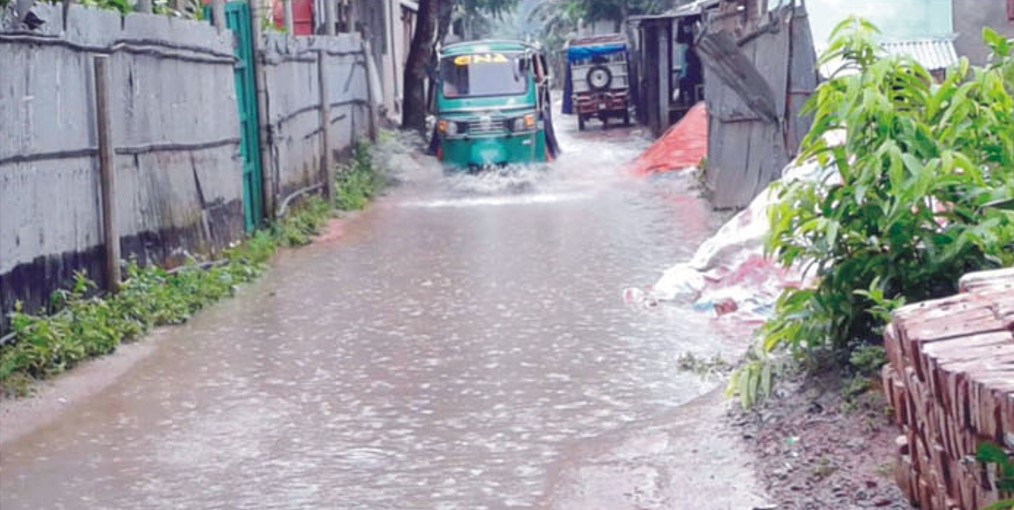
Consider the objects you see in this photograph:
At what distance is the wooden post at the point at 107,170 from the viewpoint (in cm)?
1003

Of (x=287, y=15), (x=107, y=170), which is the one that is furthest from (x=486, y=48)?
(x=107, y=170)

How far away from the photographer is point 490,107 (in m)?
23.7

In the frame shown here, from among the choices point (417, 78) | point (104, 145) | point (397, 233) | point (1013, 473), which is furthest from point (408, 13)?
point (1013, 473)

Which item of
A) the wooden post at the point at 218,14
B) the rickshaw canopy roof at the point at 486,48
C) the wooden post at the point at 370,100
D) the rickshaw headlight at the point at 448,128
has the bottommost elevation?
the rickshaw headlight at the point at 448,128

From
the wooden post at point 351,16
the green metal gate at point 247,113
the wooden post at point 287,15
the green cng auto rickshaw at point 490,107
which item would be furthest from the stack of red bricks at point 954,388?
the wooden post at point 351,16

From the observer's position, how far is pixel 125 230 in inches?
419

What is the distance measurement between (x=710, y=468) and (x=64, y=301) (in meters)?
4.72

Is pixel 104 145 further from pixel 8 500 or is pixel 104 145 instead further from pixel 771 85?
pixel 771 85

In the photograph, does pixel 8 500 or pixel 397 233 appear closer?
pixel 8 500

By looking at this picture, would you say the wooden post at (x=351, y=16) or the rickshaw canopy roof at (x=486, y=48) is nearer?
the rickshaw canopy roof at (x=486, y=48)

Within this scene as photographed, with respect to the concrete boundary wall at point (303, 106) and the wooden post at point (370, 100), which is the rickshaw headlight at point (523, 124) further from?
the concrete boundary wall at point (303, 106)

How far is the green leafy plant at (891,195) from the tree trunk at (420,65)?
21.5 metres

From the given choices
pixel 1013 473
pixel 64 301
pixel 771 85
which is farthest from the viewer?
pixel 771 85

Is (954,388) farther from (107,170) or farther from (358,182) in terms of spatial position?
(358,182)
